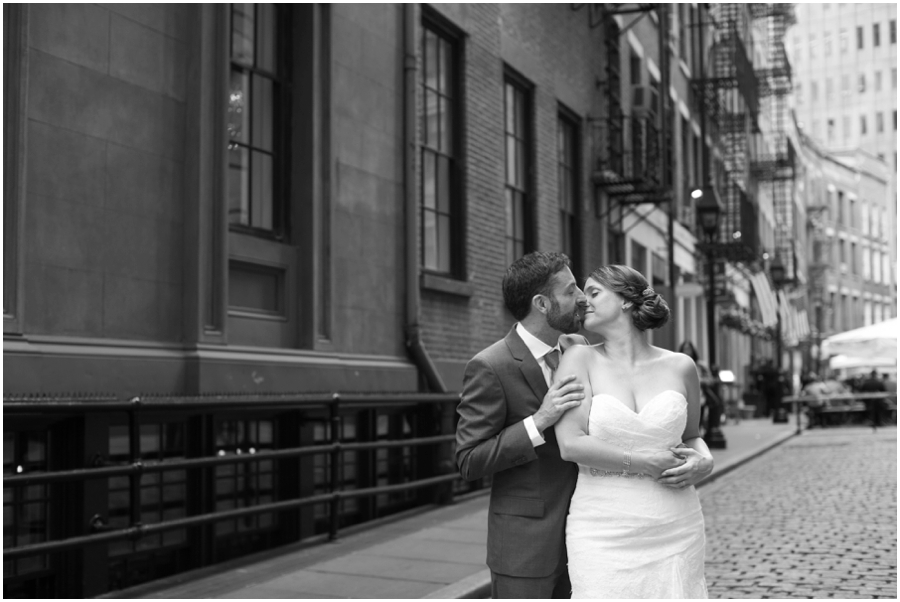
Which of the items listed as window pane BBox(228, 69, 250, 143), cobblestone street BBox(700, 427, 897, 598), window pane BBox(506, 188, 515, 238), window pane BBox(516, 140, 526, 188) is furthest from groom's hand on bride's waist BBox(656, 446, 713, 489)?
window pane BBox(516, 140, 526, 188)

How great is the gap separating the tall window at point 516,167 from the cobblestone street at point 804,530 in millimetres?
4237

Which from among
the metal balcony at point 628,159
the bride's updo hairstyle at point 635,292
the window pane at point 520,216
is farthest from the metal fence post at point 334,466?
the metal balcony at point 628,159

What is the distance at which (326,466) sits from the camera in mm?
9750

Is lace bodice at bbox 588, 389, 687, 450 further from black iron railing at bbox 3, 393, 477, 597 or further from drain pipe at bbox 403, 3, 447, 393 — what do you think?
drain pipe at bbox 403, 3, 447, 393

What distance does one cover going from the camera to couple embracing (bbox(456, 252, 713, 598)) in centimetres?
359

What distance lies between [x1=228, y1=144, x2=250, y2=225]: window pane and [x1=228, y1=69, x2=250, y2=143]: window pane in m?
0.12

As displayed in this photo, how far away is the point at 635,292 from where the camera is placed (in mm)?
3686

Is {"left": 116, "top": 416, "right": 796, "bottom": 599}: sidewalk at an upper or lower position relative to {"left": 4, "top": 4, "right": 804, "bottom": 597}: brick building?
lower

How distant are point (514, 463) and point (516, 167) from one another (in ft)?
40.4

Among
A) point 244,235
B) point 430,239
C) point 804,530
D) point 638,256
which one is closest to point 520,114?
point 430,239

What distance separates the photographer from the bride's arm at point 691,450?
3574 millimetres

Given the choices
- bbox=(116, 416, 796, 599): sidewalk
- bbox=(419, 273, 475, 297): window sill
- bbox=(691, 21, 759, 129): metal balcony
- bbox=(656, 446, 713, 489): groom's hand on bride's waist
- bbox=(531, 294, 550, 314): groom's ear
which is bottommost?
bbox=(116, 416, 796, 599): sidewalk

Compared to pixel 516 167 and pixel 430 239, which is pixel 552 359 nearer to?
pixel 430 239

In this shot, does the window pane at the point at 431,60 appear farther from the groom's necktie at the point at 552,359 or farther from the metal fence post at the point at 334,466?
the groom's necktie at the point at 552,359
